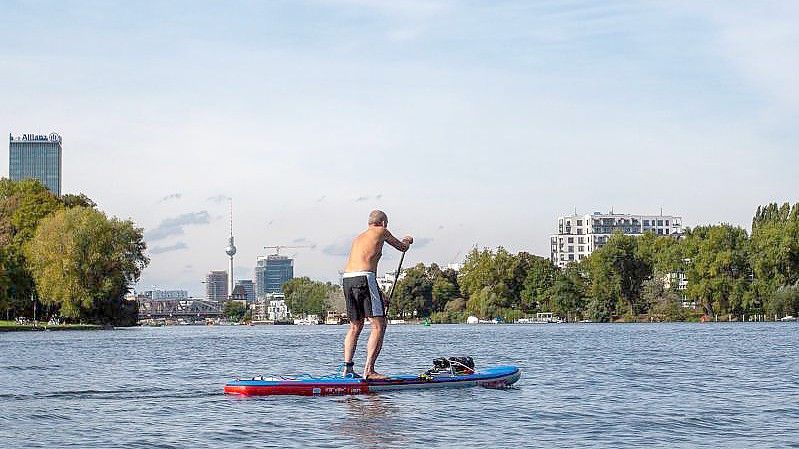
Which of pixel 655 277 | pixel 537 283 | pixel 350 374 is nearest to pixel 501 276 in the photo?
pixel 537 283

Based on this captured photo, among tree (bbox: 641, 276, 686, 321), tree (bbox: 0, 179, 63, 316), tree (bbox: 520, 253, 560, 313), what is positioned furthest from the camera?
tree (bbox: 520, 253, 560, 313)

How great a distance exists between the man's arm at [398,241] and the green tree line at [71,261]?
2987 inches

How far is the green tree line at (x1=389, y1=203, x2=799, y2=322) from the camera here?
454 feet

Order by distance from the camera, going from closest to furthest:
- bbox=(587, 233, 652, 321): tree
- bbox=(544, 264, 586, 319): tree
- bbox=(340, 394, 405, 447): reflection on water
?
bbox=(340, 394, 405, 447): reflection on water, bbox=(587, 233, 652, 321): tree, bbox=(544, 264, 586, 319): tree

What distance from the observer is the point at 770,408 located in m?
20.7

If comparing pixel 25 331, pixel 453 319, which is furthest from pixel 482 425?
pixel 453 319

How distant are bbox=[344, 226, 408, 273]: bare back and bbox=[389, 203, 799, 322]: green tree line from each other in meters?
117

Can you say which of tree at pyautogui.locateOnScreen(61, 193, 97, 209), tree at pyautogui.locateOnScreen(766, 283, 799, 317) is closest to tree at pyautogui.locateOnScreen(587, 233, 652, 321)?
tree at pyautogui.locateOnScreen(766, 283, 799, 317)

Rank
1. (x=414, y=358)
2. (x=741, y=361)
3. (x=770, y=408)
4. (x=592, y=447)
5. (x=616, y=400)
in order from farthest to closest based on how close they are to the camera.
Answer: (x=414, y=358), (x=741, y=361), (x=616, y=400), (x=770, y=408), (x=592, y=447)

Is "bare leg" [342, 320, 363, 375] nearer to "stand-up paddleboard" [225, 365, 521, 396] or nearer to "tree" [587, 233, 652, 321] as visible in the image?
"stand-up paddleboard" [225, 365, 521, 396]

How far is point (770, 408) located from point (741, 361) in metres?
16.1

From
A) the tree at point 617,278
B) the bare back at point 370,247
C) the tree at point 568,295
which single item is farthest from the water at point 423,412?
the tree at point 568,295

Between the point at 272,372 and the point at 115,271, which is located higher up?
the point at 115,271

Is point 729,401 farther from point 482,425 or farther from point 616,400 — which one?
point 482,425
